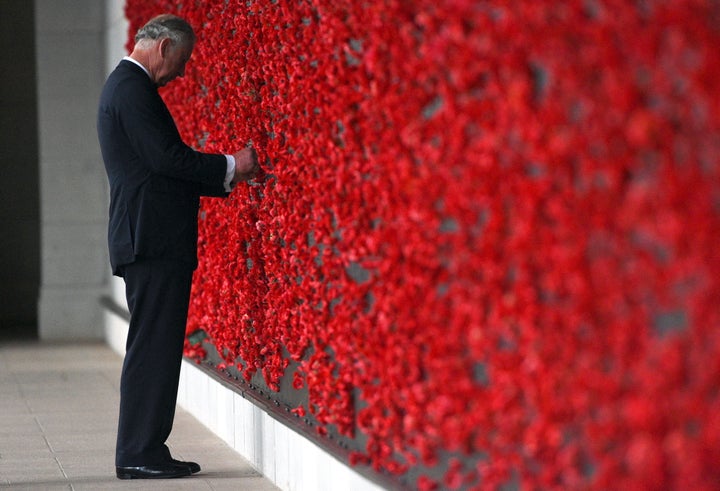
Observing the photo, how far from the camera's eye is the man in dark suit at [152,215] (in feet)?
14.6

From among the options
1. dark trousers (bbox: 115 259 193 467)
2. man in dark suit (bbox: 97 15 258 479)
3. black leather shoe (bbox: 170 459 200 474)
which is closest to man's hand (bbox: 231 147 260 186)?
man in dark suit (bbox: 97 15 258 479)

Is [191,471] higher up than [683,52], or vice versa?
[683,52]

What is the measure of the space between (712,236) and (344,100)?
165 centimetres

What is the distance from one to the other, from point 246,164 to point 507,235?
7.04 ft

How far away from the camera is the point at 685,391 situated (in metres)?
1.96

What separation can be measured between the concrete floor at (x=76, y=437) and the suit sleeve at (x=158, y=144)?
1208mm

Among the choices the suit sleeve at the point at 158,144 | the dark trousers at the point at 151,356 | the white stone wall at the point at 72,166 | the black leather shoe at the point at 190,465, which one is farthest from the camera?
the white stone wall at the point at 72,166

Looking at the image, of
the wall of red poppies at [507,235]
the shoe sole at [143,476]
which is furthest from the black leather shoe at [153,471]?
the wall of red poppies at [507,235]

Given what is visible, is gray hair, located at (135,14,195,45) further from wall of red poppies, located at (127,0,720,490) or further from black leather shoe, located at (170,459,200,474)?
black leather shoe, located at (170,459,200,474)

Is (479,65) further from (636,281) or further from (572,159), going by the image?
(636,281)

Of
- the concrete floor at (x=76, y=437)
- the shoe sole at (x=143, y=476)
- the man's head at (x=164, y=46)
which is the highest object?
the man's head at (x=164, y=46)

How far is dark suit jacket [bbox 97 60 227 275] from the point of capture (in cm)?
443

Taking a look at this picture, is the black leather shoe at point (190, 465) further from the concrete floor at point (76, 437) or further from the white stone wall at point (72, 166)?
the white stone wall at point (72, 166)

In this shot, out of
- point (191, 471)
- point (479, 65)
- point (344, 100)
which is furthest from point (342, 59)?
point (191, 471)
